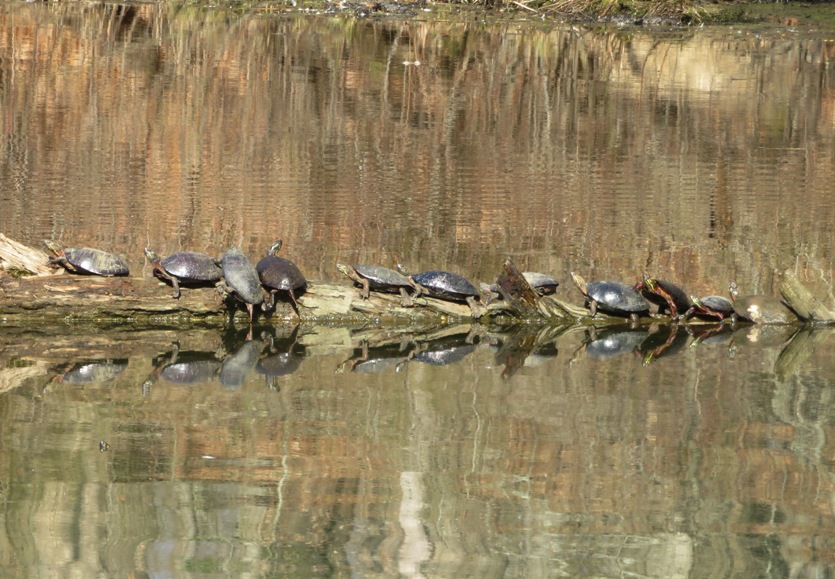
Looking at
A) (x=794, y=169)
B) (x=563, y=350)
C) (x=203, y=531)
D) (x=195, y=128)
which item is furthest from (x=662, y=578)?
(x=195, y=128)

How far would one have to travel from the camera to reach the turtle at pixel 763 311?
752 centimetres

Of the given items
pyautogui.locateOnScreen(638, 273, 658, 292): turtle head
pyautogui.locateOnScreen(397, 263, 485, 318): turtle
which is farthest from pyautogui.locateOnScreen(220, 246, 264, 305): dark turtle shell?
pyautogui.locateOnScreen(638, 273, 658, 292): turtle head

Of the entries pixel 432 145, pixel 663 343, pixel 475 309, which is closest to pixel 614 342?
pixel 663 343

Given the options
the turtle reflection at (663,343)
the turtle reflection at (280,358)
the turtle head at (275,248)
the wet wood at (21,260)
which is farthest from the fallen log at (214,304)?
the turtle head at (275,248)

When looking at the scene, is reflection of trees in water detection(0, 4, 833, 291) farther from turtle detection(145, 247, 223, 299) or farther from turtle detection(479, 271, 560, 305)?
turtle detection(145, 247, 223, 299)

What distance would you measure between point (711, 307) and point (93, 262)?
3716mm

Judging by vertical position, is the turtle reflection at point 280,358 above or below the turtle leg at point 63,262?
below

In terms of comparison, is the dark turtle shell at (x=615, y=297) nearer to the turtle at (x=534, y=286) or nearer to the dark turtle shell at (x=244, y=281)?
the turtle at (x=534, y=286)

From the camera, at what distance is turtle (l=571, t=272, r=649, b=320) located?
739cm

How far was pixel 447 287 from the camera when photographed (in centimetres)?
734

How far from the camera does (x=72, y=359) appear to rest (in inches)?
250

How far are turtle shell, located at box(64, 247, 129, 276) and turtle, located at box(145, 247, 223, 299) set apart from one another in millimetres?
244

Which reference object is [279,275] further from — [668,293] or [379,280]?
[668,293]

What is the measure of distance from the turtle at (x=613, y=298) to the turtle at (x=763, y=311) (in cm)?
58
